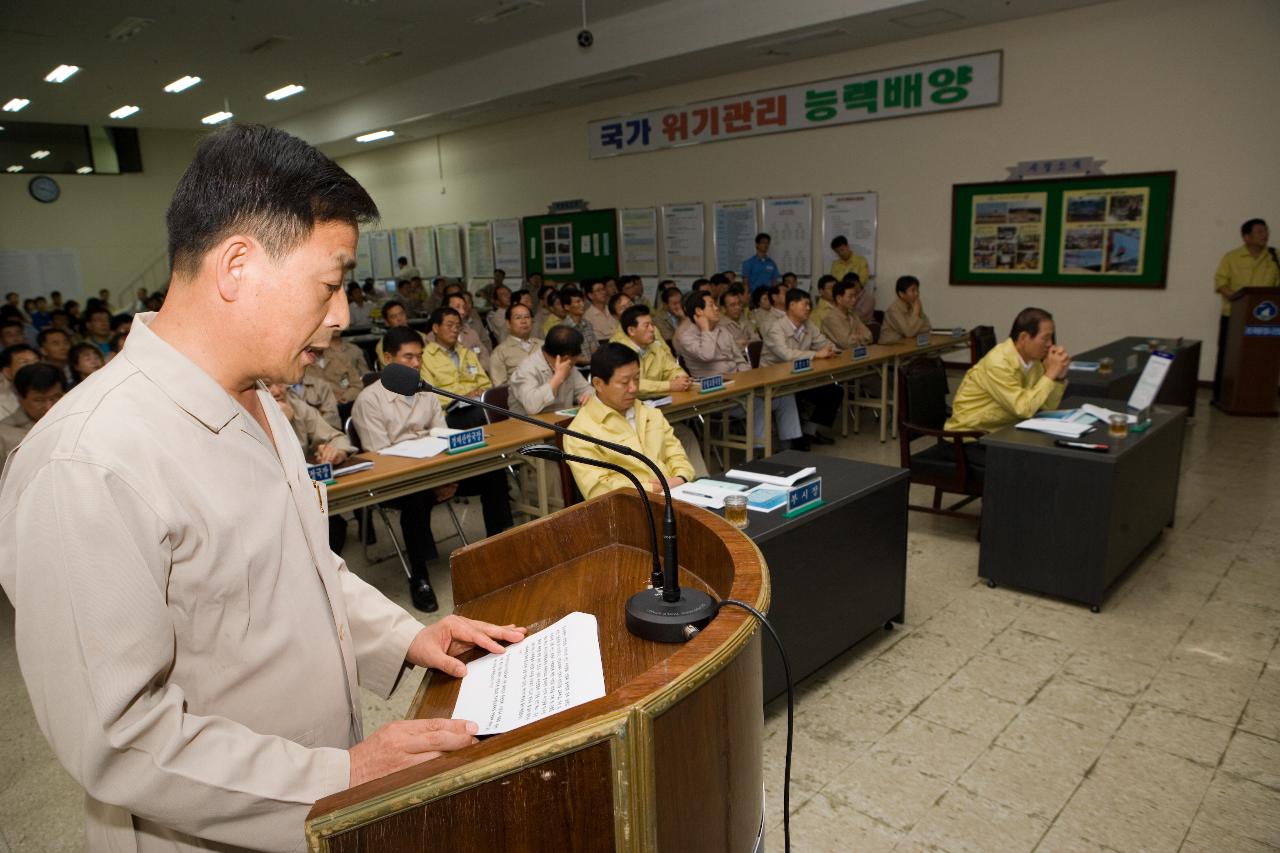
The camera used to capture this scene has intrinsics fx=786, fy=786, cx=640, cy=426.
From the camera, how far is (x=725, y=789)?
786mm

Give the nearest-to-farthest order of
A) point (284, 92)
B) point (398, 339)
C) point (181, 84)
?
point (398, 339) < point (181, 84) < point (284, 92)

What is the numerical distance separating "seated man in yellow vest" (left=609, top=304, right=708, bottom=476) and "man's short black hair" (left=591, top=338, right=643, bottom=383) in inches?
33.5

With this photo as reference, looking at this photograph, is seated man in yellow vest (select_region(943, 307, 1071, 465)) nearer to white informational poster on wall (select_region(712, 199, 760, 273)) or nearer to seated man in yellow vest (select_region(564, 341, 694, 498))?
seated man in yellow vest (select_region(564, 341, 694, 498))

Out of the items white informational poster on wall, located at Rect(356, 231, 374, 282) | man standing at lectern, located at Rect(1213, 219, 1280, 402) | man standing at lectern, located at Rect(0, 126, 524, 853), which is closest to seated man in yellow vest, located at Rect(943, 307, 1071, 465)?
man standing at lectern, located at Rect(0, 126, 524, 853)

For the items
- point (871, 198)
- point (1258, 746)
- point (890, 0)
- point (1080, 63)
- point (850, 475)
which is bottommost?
point (1258, 746)

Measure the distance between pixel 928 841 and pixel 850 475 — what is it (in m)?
1.26

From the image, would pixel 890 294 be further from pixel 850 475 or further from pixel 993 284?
pixel 850 475

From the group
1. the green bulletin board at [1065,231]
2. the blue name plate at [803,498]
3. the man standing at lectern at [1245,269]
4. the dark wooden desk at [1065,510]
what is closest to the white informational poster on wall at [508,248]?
the green bulletin board at [1065,231]

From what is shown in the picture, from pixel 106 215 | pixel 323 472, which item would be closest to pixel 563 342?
pixel 323 472

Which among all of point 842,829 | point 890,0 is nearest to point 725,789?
point 842,829

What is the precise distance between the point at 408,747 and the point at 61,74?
39.3 feet

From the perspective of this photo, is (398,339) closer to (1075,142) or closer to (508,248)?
(1075,142)

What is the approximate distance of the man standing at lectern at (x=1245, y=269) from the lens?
6.25m

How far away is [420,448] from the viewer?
353cm
